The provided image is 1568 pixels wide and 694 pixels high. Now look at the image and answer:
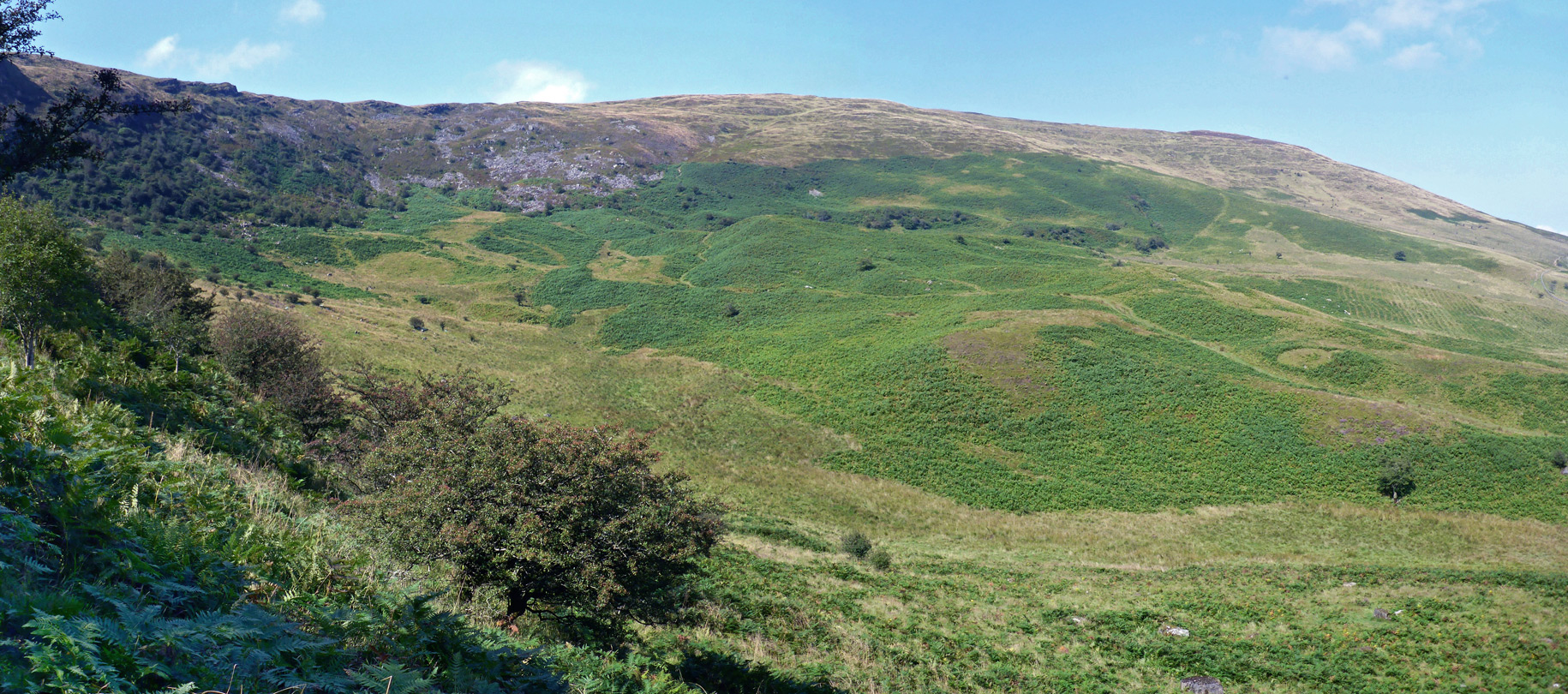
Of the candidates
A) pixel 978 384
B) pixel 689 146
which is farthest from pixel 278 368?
pixel 689 146

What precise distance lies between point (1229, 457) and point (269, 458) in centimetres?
3921

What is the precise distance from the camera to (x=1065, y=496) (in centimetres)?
3106

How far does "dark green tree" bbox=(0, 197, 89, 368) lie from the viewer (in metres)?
16.1

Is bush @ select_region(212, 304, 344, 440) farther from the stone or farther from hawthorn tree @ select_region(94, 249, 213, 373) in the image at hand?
the stone

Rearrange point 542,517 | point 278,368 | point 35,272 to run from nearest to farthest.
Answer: point 542,517
point 35,272
point 278,368

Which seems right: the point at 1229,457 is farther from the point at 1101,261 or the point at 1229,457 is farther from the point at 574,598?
the point at 1101,261

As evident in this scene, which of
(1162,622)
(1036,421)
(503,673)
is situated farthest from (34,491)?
(1036,421)

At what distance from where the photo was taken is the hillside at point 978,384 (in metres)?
16.3

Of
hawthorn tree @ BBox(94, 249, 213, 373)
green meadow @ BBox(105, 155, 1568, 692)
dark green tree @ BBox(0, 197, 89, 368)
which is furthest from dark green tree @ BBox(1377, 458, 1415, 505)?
hawthorn tree @ BBox(94, 249, 213, 373)

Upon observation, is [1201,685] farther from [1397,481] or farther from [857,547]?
[1397,481]

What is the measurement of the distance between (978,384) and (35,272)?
39.2m

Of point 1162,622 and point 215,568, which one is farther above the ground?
point 215,568

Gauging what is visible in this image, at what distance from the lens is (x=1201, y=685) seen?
45.9 feet

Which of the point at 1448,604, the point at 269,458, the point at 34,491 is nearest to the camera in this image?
the point at 34,491
